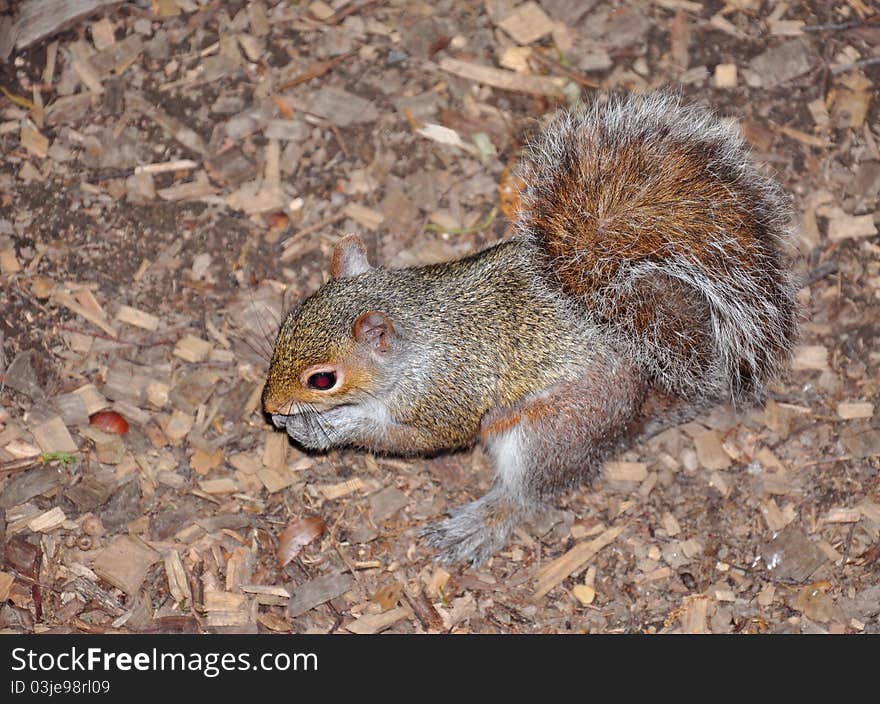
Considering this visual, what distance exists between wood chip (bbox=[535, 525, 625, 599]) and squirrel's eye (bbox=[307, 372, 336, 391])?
3.75 feet

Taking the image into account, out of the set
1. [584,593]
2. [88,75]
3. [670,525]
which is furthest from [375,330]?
[88,75]

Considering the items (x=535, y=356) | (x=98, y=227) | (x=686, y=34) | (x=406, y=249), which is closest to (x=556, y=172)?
(x=535, y=356)

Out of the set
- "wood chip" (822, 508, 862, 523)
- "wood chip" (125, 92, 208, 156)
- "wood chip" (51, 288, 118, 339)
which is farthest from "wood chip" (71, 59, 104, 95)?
"wood chip" (822, 508, 862, 523)

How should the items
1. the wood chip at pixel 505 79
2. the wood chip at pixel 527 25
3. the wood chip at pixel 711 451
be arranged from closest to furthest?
1. the wood chip at pixel 711 451
2. the wood chip at pixel 505 79
3. the wood chip at pixel 527 25

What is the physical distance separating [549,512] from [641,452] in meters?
0.45

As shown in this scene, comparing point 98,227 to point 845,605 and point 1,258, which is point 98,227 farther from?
point 845,605

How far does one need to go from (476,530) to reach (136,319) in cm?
163

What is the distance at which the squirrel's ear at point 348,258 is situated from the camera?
12.0 feet

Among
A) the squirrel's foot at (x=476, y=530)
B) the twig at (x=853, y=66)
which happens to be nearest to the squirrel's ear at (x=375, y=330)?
the squirrel's foot at (x=476, y=530)

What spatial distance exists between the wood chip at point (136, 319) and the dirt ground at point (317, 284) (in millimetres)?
10

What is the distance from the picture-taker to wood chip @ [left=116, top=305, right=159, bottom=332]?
4059mm

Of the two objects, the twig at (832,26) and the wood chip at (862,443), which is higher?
the twig at (832,26)

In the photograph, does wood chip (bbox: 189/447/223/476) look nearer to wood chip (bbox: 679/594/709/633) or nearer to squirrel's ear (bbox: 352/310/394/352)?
squirrel's ear (bbox: 352/310/394/352)

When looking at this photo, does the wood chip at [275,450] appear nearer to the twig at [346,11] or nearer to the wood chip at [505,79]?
the wood chip at [505,79]
